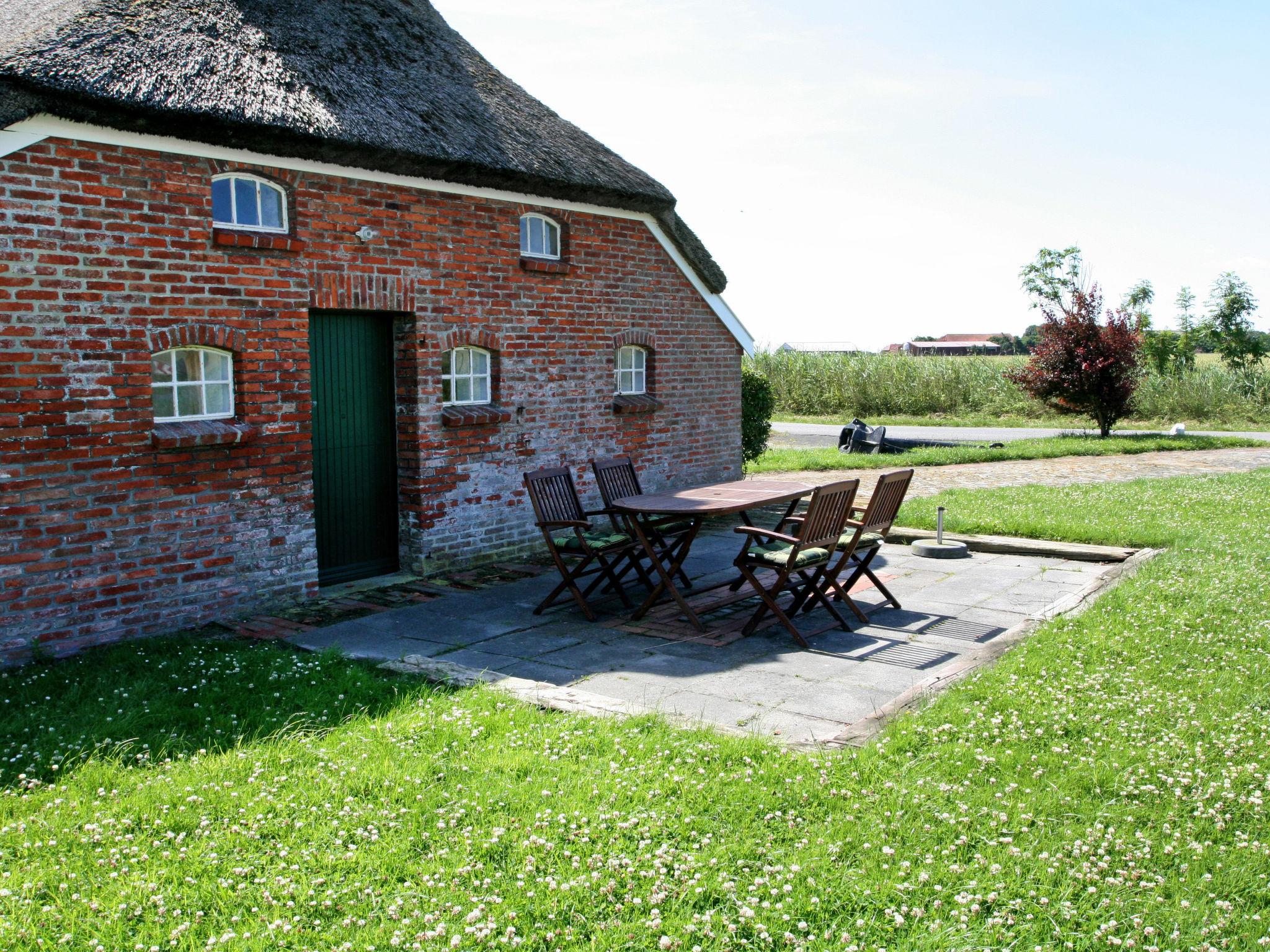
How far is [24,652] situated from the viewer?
21.2 ft

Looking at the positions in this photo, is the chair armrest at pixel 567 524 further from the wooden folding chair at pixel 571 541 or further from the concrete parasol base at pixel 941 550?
the concrete parasol base at pixel 941 550

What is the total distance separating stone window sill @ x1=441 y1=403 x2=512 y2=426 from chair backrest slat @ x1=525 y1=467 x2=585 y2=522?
136 centimetres

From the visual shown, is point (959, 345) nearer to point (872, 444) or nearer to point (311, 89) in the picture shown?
point (872, 444)

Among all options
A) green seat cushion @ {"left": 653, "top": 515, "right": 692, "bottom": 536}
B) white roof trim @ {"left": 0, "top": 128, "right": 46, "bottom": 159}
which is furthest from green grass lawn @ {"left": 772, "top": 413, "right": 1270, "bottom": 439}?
white roof trim @ {"left": 0, "top": 128, "right": 46, "bottom": 159}

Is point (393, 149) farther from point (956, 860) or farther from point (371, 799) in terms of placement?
point (956, 860)

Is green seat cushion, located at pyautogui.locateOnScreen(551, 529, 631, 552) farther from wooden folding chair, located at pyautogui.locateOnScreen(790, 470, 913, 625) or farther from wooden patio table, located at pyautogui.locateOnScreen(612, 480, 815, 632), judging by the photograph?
wooden folding chair, located at pyautogui.locateOnScreen(790, 470, 913, 625)

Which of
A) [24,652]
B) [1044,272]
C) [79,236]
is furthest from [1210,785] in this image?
[1044,272]

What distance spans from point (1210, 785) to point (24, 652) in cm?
655

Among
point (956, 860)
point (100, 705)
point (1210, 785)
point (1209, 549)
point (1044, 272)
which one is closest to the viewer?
point (956, 860)

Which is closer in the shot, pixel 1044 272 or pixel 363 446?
pixel 363 446

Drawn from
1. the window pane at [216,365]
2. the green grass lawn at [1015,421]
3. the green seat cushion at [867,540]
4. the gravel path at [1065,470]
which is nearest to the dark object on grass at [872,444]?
the gravel path at [1065,470]


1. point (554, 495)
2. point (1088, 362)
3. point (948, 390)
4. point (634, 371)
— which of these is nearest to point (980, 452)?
point (1088, 362)

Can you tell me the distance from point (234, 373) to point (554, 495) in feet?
8.33

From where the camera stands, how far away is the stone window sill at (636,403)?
36.4 ft
